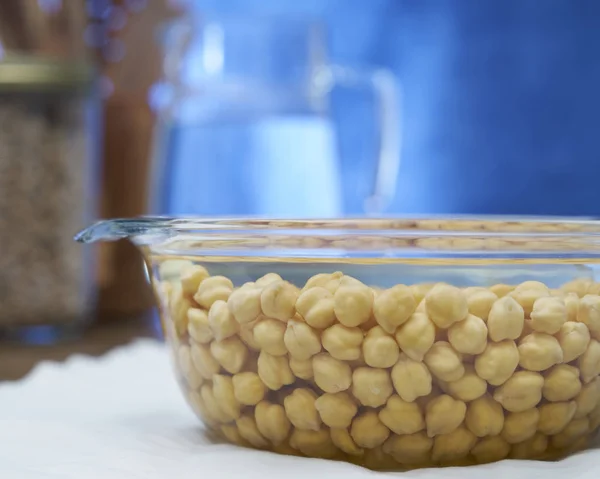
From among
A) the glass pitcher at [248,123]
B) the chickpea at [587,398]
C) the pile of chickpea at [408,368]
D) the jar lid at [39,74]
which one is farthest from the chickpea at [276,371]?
the jar lid at [39,74]

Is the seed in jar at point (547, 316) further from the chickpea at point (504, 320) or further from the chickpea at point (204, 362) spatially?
the chickpea at point (204, 362)

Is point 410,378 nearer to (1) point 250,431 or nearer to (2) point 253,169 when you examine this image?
(1) point 250,431

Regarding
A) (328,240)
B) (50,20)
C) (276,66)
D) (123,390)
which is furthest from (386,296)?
(50,20)

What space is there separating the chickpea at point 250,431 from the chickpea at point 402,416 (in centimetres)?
5

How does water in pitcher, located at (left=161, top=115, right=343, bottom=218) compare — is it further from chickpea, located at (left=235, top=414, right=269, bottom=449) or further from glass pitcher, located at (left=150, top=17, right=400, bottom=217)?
chickpea, located at (left=235, top=414, right=269, bottom=449)

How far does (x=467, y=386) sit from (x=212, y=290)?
0.32 ft

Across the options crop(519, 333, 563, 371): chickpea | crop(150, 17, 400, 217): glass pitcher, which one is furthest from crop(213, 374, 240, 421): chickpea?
A: crop(150, 17, 400, 217): glass pitcher

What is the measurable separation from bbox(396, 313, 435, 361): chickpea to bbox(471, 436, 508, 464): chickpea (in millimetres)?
42

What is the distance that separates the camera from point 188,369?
1.09 ft

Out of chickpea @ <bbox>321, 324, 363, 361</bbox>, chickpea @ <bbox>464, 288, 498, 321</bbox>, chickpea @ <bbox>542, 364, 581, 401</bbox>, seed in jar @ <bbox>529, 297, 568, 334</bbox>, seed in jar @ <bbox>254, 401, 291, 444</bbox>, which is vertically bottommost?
seed in jar @ <bbox>254, 401, 291, 444</bbox>

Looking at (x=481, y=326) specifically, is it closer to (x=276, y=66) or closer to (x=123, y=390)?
(x=123, y=390)

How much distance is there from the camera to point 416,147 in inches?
34.7

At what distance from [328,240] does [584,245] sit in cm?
9

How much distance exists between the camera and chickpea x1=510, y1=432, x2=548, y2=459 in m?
0.30
